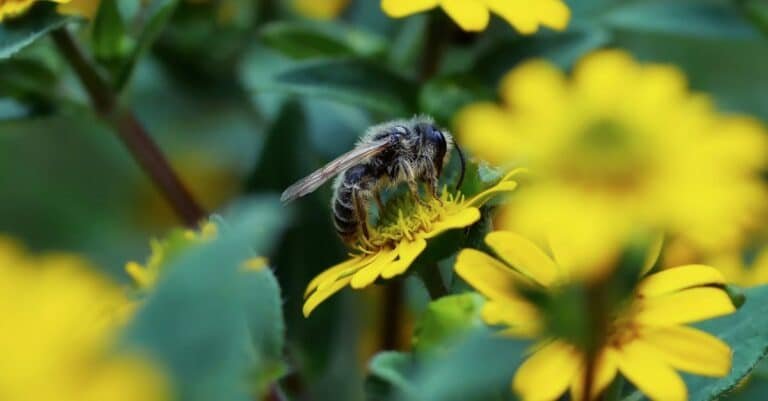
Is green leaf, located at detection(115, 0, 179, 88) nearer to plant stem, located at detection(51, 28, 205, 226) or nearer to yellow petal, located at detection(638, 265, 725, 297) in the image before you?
plant stem, located at detection(51, 28, 205, 226)

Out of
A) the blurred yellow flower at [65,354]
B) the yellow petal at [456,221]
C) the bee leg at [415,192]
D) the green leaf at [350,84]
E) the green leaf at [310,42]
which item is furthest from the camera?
the green leaf at [310,42]

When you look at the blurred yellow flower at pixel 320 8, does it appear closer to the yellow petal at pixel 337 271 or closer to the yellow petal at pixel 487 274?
the yellow petal at pixel 337 271

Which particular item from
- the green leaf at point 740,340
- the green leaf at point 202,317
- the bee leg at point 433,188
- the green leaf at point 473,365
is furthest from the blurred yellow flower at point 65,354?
the green leaf at point 740,340

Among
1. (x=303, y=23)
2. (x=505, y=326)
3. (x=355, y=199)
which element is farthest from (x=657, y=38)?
(x=505, y=326)

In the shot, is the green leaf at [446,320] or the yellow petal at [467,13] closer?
the green leaf at [446,320]

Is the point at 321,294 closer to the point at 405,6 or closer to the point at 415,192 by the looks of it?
the point at 415,192

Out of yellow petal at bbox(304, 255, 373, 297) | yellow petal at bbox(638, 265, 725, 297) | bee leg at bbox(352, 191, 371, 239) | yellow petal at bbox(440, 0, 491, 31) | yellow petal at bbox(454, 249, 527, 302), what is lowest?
yellow petal at bbox(638, 265, 725, 297)

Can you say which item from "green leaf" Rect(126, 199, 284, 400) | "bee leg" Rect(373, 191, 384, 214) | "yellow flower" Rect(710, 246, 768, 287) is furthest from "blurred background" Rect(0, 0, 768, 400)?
"green leaf" Rect(126, 199, 284, 400)
